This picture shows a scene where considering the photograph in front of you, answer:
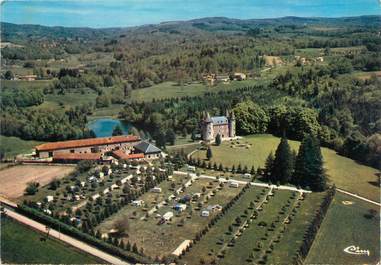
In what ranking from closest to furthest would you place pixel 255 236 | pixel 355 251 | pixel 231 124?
pixel 355 251
pixel 255 236
pixel 231 124

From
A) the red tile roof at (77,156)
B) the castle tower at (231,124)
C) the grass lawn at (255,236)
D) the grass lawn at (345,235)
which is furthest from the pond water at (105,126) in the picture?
the grass lawn at (345,235)

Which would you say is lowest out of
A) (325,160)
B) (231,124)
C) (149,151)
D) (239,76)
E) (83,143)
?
(325,160)

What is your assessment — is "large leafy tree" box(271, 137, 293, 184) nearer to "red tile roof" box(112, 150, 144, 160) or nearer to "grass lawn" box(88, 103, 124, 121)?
"red tile roof" box(112, 150, 144, 160)

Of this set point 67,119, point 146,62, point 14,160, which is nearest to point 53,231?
point 14,160

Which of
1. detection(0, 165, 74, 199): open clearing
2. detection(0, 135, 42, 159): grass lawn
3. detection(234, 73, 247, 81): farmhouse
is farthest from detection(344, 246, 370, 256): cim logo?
detection(234, 73, 247, 81): farmhouse

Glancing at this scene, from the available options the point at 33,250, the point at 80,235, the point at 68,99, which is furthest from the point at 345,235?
the point at 68,99

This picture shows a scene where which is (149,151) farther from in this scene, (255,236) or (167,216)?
(255,236)
